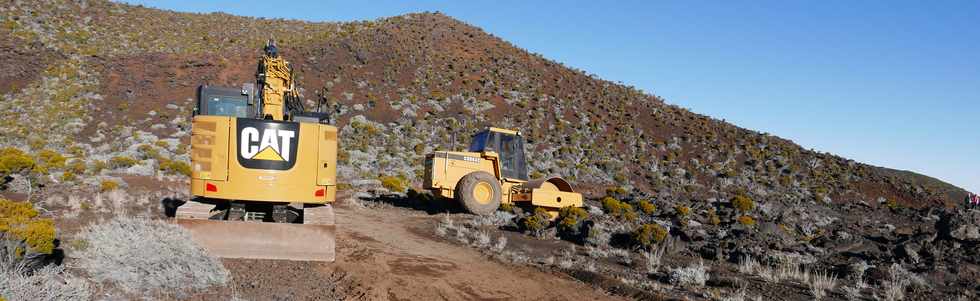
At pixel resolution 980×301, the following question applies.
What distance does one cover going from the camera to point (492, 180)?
18453 millimetres

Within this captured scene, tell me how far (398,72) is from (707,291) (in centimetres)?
4603

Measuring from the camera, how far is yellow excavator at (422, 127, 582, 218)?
1833 cm

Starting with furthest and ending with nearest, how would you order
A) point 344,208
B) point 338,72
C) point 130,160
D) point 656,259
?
1. point 338,72
2. point 130,160
3. point 344,208
4. point 656,259

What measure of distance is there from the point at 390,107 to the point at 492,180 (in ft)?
95.1

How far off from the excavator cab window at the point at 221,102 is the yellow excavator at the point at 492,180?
8588mm

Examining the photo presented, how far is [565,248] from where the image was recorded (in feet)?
45.9

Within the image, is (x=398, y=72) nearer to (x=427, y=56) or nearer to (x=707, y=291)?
(x=427, y=56)

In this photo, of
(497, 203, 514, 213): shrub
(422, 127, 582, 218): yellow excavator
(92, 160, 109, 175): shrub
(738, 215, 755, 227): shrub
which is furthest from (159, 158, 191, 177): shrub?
(738, 215, 755, 227): shrub

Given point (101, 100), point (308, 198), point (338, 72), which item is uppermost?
point (338, 72)

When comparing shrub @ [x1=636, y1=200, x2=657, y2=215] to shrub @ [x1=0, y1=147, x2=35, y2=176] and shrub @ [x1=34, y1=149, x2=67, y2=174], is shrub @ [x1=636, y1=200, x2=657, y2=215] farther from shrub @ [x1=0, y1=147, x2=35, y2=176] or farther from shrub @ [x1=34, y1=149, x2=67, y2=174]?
shrub @ [x1=34, y1=149, x2=67, y2=174]

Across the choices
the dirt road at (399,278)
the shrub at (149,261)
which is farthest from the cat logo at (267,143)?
the shrub at (149,261)

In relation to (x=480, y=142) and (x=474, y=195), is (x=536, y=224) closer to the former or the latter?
(x=474, y=195)

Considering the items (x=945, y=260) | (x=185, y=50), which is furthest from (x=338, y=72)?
(x=945, y=260)

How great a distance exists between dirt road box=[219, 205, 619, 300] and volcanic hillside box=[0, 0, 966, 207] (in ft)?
62.8
